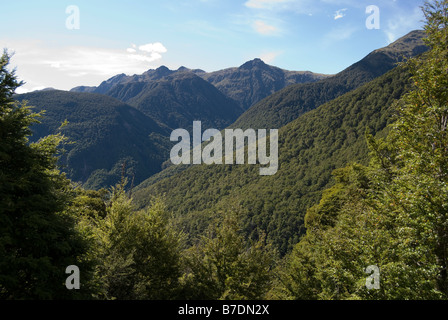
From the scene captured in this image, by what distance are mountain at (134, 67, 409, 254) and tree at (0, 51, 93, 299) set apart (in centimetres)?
9639

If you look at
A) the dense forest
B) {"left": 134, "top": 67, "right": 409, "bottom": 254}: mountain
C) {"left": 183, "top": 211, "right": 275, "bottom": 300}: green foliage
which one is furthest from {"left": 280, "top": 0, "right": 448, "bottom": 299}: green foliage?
{"left": 134, "top": 67, "right": 409, "bottom": 254}: mountain

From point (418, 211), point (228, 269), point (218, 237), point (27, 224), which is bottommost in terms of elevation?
point (228, 269)

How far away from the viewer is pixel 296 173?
147375mm

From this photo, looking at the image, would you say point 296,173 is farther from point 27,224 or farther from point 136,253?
point 27,224

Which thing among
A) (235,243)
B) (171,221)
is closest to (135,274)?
(171,221)

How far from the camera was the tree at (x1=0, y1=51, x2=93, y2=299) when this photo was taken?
9.28m

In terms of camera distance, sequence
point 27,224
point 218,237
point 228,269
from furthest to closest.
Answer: point 218,237 → point 228,269 → point 27,224

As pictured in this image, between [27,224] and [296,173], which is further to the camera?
[296,173]

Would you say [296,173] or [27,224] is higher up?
[27,224]

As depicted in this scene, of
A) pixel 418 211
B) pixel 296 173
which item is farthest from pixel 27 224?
pixel 296 173

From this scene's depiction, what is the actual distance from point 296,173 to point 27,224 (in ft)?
481

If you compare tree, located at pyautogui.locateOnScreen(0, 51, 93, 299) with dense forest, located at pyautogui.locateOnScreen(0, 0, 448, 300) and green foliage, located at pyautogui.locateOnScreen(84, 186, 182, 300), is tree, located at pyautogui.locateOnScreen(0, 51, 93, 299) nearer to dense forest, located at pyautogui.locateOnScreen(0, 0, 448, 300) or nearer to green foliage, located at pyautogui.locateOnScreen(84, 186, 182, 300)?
dense forest, located at pyautogui.locateOnScreen(0, 0, 448, 300)
